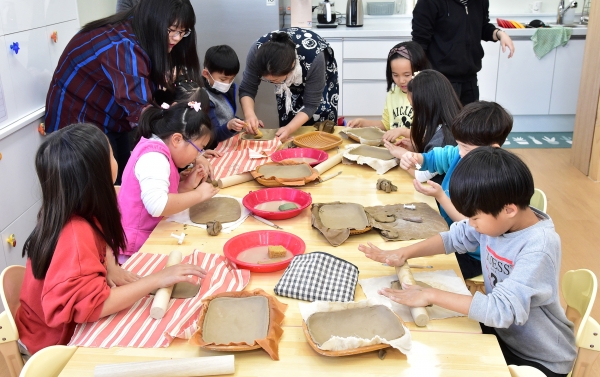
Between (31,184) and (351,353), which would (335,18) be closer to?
(31,184)

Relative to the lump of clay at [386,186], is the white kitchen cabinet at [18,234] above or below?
below

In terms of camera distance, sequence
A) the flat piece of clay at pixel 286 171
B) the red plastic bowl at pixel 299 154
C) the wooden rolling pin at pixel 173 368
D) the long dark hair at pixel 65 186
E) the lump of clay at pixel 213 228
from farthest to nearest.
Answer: the red plastic bowl at pixel 299 154, the flat piece of clay at pixel 286 171, the lump of clay at pixel 213 228, the long dark hair at pixel 65 186, the wooden rolling pin at pixel 173 368

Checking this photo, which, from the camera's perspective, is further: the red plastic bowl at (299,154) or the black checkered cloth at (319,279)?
the red plastic bowl at (299,154)

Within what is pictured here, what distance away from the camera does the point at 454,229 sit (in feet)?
4.93

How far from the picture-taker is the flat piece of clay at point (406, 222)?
163cm

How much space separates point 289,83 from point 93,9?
7.01ft

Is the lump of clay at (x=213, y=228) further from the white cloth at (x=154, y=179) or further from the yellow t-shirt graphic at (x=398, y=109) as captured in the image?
the yellow t-shirt graphic at (x=398, y=109)

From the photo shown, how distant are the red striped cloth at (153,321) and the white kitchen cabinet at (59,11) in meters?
2.08

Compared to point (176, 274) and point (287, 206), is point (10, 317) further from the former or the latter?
point (287, 206)

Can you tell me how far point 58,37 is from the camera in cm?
310

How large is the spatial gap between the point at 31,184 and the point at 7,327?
1.56 m

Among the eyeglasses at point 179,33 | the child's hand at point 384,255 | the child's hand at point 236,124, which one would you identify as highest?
the eyeglasses at point 179,33

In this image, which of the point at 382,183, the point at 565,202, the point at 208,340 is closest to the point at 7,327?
the point at 208,340

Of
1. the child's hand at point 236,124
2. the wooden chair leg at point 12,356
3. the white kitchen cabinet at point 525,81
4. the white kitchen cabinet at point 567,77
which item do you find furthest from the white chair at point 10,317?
the white kitchen cabinet at point 567,77
